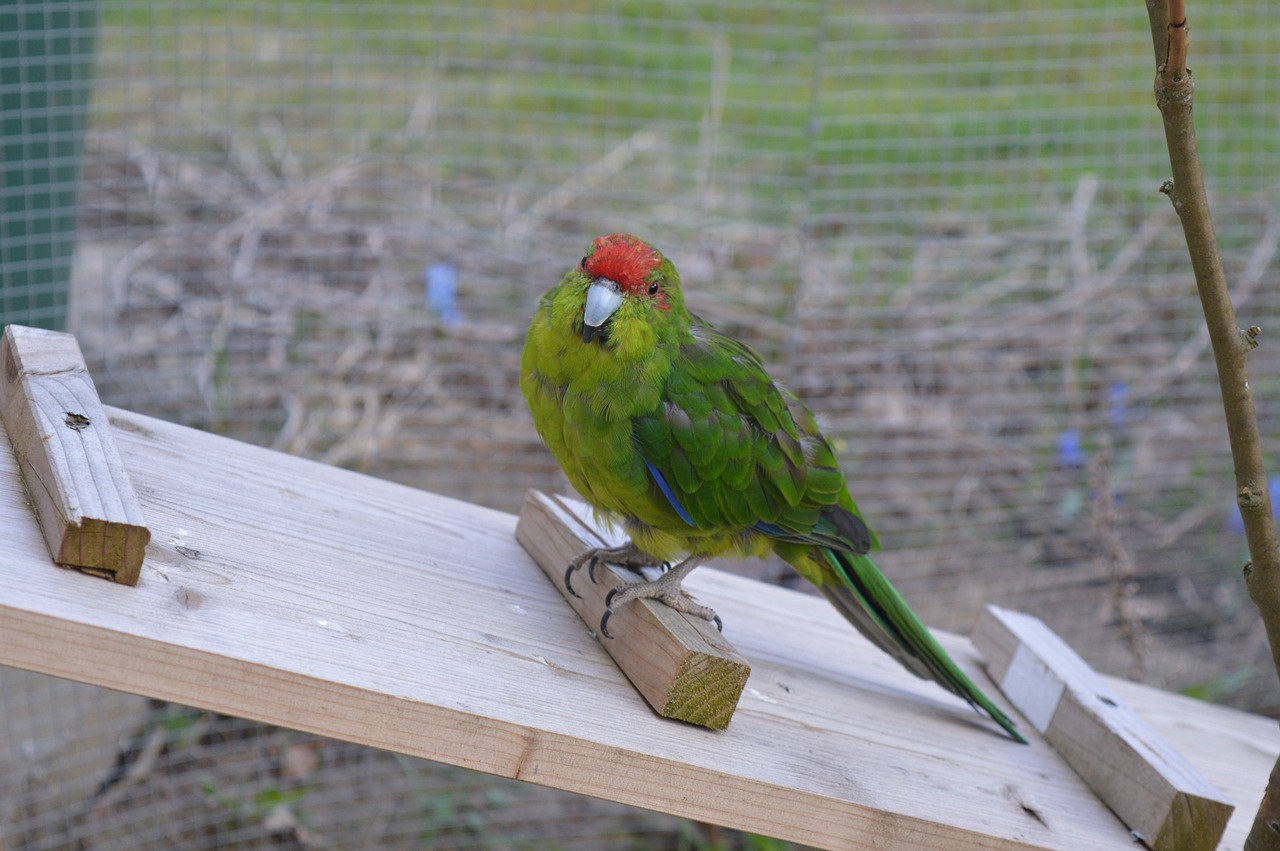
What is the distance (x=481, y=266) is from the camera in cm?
452

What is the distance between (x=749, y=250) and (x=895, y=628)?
3003 mm

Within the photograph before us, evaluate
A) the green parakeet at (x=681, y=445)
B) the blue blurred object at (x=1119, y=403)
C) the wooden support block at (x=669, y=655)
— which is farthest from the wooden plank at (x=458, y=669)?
the blue blurred object at (x=1119, y=403)

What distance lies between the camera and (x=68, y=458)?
62.1 inches

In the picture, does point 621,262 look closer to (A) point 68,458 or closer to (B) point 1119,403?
(A) point 68,458

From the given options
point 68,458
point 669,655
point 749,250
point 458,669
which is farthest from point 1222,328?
point 749,250

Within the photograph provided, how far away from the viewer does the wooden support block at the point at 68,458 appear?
1453 mm

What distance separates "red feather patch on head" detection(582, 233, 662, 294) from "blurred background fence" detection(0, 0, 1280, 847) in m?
1.83

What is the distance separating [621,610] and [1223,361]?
959mm

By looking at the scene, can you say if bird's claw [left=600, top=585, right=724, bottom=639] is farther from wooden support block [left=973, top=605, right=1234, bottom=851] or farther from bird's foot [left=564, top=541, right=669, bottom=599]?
wooden support block [left=973, top=605, right=1234, bottom=851]

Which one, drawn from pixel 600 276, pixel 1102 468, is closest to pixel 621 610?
pixel 600 276

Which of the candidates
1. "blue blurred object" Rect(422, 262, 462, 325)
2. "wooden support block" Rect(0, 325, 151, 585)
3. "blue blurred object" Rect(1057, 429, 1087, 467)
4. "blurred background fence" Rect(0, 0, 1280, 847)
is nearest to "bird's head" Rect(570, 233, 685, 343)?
"wooden support block" Rect(0, 325, 151, 585)

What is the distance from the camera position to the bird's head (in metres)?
2.12

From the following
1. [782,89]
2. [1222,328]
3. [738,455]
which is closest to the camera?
[1222,328]

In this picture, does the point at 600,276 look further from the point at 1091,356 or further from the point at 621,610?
the point at 1091,356
